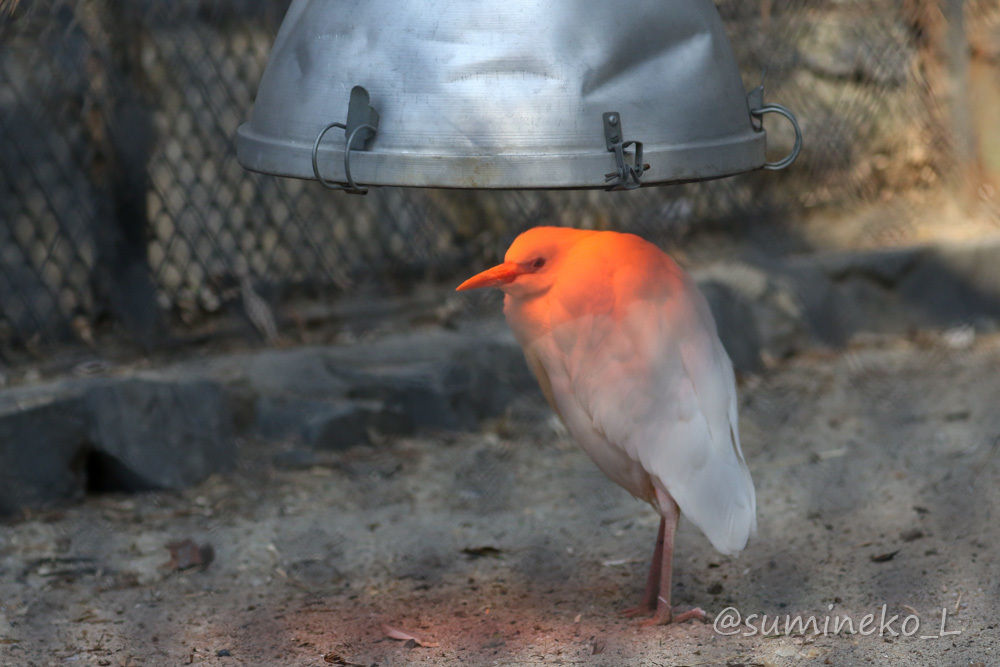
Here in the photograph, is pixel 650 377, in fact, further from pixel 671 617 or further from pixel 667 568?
pixel 671 617

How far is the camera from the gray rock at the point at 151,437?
8.21ft

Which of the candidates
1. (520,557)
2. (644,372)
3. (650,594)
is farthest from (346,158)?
(520,557)

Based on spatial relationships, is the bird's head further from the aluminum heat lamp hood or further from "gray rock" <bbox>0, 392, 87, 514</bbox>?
"gray rock" <bbox>0, 392, 87, 514</bbox>

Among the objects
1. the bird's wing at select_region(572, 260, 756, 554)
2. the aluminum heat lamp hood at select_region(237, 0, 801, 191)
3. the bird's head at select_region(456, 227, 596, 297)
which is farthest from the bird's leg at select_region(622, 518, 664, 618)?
the aluminum heat lamp hood at select_region(237, 0, 801, 191)

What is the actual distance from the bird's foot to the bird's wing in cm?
20

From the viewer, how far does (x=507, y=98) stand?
40.4 inches

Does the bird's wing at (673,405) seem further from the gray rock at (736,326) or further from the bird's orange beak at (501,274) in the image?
the gray rock at (736,326)

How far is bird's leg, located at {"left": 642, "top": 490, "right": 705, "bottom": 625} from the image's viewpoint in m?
1.80

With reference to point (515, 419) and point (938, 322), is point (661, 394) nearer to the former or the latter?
point (515, 419)

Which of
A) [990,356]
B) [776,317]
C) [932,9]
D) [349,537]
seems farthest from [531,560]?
[932,9]

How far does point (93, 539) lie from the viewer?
2289 mm

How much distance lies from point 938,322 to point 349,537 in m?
2.11

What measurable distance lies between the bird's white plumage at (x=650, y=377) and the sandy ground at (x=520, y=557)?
0.87 feet

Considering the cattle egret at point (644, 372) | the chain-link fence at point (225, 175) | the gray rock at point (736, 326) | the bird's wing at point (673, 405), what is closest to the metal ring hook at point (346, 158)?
the cattle egret at point (644, 372)
